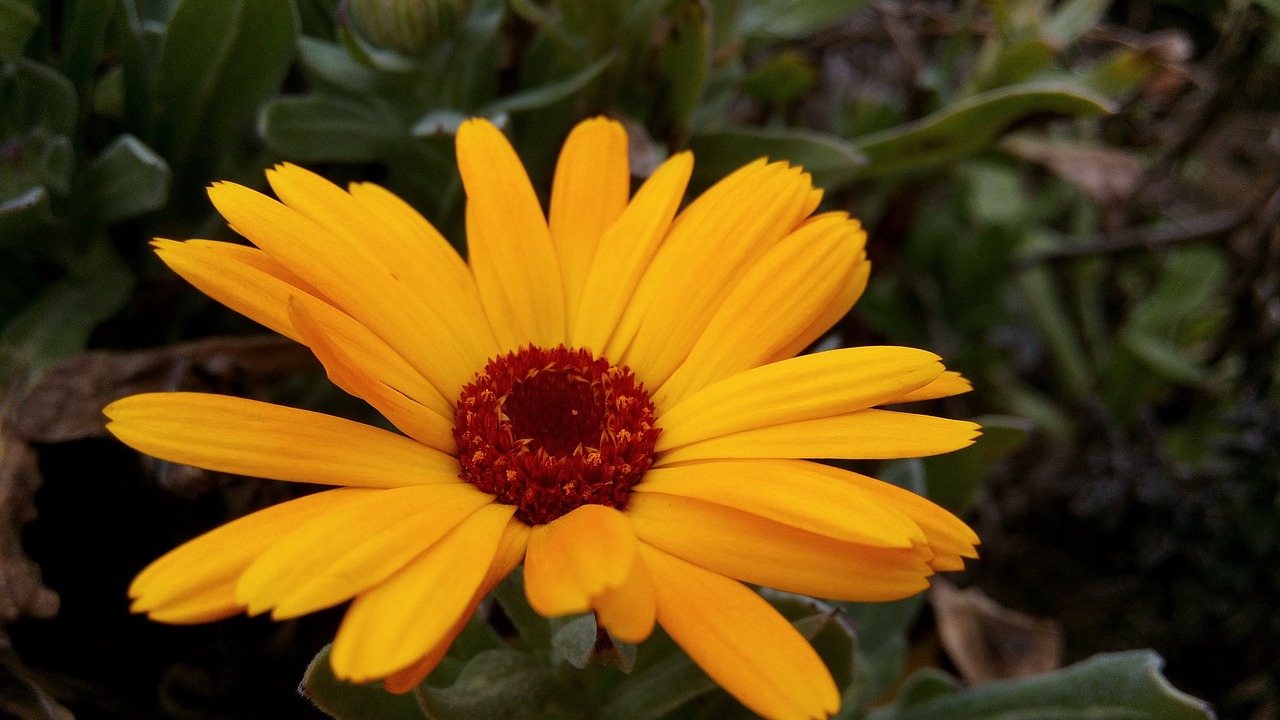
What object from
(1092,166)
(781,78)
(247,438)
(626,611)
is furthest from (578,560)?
(1092,166)

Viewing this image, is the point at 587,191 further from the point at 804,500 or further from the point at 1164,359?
the point at 1164,359

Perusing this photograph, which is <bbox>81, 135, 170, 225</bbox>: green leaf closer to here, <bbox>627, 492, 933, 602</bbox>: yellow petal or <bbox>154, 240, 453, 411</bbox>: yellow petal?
<bbox>154, 240, 453, 411</bbox>: yellow petal

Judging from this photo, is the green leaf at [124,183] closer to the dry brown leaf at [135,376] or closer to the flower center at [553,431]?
the dry brown leaf at [135,376]

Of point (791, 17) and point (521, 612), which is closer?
point (521, 612)

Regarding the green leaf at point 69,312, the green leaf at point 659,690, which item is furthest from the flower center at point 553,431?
the green leaf at point 69,312

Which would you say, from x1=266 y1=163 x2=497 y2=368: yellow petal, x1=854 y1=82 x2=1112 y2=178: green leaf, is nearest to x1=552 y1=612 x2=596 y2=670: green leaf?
x1=266 y1=163 x2=497 y2=368: yellow petal

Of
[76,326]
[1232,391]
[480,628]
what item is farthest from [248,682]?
[1232,391]

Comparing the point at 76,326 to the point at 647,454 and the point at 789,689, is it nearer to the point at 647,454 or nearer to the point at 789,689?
the point at 647,454
